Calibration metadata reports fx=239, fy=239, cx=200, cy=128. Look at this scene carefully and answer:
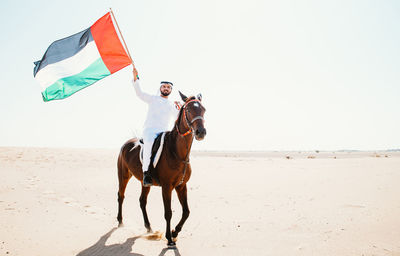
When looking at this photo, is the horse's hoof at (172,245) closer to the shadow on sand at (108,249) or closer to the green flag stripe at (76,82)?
the shadow on sand at (108,249)

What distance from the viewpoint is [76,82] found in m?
6.89

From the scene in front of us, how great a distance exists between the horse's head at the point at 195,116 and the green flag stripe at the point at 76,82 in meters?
3.34

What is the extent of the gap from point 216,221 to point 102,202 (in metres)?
5.17

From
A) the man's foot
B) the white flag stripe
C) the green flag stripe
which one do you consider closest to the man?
the man's foot

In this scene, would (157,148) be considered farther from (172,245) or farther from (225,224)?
(225,224)

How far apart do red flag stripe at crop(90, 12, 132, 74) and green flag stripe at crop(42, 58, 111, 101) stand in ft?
0.72

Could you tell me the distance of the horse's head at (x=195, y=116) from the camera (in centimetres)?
423

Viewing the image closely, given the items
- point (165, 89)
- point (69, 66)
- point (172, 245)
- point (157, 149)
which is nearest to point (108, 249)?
point (172, 245)

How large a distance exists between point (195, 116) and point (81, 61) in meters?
4.60


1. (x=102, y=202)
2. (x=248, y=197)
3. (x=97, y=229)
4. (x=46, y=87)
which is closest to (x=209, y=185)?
(x=248, y=197)

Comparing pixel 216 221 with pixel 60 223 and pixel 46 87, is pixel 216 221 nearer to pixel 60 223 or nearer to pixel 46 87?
pixel 60 223

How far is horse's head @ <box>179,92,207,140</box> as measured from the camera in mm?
4230

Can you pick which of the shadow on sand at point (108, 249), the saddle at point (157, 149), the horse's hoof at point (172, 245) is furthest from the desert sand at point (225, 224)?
the saddle at point (157, 149)

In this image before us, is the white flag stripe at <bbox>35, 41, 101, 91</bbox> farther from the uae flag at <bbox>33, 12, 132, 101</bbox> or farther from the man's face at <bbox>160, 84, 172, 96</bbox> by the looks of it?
the man's face at <bbox>160, 84, 172, 96</bbox>
